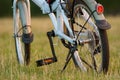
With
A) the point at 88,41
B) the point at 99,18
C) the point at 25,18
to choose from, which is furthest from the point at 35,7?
the point at 99,18

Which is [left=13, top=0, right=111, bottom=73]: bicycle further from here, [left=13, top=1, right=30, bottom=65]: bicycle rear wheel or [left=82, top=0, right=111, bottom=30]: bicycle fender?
[left=13, top=1, right=30, bottom=65]: bicycle rear wheel

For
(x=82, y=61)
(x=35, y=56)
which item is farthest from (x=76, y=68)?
(x=35, y=56)

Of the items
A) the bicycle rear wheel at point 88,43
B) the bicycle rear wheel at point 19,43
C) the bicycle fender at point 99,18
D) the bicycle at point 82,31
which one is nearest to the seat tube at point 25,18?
the bicycle rear wheel at point 19,43

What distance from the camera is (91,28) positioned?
23.8 ft

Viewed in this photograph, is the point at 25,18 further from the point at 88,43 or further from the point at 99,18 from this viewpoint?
the point at 99,18

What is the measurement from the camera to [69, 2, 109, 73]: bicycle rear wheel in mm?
6969

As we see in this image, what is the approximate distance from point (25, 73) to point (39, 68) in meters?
0.50

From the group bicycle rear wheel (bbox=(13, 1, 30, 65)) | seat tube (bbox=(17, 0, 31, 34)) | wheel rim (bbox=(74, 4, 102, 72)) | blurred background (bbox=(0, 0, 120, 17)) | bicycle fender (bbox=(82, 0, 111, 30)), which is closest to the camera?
bicycle fender (bbox=(82, 0, 111, 30))

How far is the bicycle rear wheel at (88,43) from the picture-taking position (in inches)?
274

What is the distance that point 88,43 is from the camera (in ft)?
24.0

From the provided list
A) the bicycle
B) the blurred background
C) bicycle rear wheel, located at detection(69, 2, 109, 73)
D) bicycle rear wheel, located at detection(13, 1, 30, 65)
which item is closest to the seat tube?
bicycle rear wheel, located at detection(13, 1, 30, 65)

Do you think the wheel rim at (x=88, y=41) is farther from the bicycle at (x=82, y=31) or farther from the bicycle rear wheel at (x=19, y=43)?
the bicycle rear wheel at (x=19, y=43)

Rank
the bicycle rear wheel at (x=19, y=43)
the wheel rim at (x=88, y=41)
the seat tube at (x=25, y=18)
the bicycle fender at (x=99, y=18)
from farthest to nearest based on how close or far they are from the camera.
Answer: the bicycle rear wheel at (x=19, y=43)
the seat tube at (x=25, y=18)
the wheel rim at (x=88, y=41)
the bicycle fender at (x=99, y=18)

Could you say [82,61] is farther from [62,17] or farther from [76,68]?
[62,17]
